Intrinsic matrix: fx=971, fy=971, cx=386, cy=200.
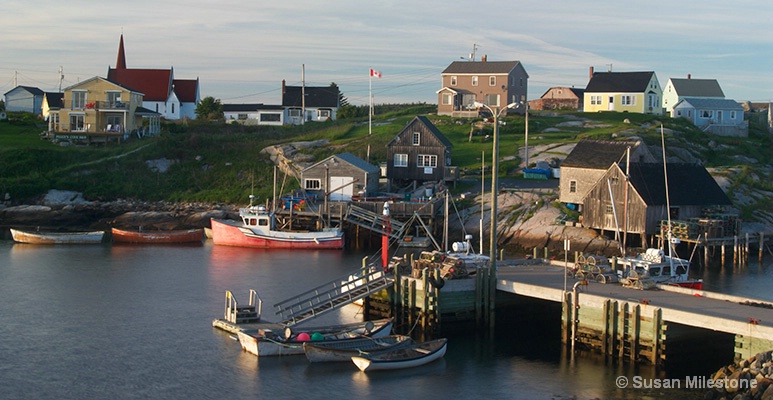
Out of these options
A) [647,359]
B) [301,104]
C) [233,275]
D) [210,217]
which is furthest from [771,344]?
[301,104]

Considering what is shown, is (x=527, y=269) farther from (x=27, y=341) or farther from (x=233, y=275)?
(x=27, y=341)

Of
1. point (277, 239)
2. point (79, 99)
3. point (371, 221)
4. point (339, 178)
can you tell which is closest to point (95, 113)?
point (79, 99)

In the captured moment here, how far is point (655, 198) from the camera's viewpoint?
57.1 metres

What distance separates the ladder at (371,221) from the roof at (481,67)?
3758cm

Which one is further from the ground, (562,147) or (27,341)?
(562,147)

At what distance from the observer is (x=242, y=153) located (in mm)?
86125

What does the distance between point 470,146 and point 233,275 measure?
35.9 m

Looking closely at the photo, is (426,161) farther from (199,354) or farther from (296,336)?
(199,354)

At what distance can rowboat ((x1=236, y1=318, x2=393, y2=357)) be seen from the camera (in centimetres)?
3472

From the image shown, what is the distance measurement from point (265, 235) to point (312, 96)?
5085 cm

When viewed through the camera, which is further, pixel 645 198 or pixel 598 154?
pixel 598 154

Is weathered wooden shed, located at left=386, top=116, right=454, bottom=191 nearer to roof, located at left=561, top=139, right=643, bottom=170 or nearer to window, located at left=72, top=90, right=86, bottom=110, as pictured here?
roof, located at left=561, top=139, right=643, bottom=170

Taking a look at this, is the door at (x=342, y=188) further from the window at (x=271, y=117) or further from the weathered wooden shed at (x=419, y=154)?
the window at (x=271, y=117)

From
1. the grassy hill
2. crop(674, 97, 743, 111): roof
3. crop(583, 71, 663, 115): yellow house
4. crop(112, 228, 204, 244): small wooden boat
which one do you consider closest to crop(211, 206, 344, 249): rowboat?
crop(112, 228, 204, 244): small wooden boat
